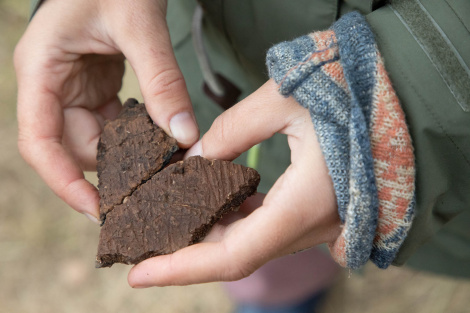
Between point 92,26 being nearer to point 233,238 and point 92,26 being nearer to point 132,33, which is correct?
point 132,33

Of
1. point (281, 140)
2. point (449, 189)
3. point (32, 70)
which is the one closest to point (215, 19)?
point (281, 140)

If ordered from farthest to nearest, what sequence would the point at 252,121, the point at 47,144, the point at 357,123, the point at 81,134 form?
the point at 81,134 → the point at 47,144 → the point at 252,121 → the point at 357,123

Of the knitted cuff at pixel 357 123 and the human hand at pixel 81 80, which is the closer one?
the knitted cuff at pixel 357 123

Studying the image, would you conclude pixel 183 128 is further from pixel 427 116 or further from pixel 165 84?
pixel 427 116

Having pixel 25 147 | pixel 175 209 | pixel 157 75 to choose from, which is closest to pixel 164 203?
pixel 175 209

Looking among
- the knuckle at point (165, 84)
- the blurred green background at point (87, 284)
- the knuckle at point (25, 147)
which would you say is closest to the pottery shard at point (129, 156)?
the knuckle at point (165, 84)

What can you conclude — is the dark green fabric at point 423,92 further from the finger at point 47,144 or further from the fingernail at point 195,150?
the finger at point 47,144

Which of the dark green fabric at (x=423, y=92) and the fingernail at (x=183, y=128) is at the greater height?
the dark green fabric at (x=423, y=92)
